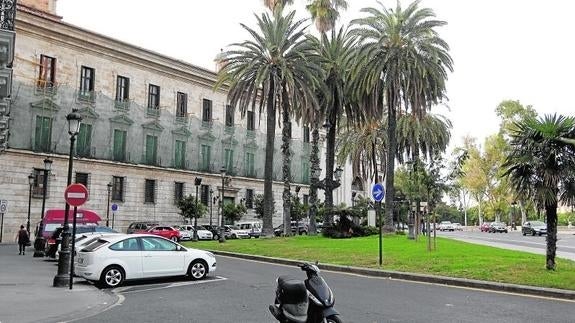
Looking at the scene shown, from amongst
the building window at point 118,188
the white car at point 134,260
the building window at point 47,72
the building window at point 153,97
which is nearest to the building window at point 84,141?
the building window at point 118,188

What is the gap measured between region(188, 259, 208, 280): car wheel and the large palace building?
89.2 ft

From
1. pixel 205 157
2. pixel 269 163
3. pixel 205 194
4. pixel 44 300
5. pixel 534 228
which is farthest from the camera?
pixel 205 157

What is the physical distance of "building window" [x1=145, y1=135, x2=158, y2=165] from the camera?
5166 cm

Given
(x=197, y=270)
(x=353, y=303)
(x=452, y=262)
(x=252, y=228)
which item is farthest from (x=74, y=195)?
(x=252, y=228)

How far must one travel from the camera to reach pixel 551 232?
49.2ft

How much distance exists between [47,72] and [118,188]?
11493 millimetres

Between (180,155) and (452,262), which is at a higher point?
(180,155)

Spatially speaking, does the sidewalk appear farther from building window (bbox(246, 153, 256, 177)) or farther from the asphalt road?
building window (bbox(246, 153, 256, 177))

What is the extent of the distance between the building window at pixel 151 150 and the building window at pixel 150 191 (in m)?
1.81

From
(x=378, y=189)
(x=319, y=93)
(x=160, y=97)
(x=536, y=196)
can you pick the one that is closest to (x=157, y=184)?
(x=160, y=97)

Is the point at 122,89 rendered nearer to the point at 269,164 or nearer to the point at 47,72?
the point at 47,72

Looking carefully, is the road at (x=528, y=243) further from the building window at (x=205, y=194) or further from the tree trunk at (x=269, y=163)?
the building window at (x=205, y=194)

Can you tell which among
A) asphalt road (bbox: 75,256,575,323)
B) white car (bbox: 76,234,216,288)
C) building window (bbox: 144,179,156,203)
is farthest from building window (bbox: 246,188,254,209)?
asphalt road (bbox: 75,256,575,323)

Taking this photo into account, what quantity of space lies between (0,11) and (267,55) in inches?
921
